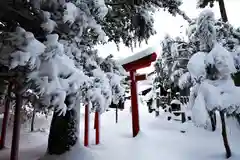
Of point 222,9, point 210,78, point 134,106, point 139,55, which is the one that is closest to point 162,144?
point 134,106

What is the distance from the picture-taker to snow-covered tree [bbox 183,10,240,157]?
4.96 metres

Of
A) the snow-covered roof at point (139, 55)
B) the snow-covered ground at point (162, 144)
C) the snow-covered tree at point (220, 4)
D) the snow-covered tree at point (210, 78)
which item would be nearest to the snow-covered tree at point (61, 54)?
the snow-covered ground at point (162, 144)

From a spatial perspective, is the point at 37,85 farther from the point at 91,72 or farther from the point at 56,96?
the point at 91,72

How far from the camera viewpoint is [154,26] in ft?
19.9

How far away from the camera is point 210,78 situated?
5.45 meters

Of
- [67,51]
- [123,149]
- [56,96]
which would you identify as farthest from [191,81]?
[56,96]

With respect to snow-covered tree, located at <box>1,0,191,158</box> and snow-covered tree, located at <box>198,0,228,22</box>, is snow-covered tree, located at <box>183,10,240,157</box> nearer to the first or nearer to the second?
snow-covered tree, located at <box>1,0,191,158</box>

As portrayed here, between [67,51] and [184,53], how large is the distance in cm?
435

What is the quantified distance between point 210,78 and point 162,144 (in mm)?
2013

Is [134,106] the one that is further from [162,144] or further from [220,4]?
[220,4]

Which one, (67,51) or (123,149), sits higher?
(67,51)

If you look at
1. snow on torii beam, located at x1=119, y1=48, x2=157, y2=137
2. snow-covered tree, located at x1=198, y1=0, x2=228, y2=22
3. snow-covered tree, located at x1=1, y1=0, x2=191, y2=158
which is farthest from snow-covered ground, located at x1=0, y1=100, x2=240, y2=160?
snow-covered tree, located at x1=198, y1=0, x2=228, y2=22

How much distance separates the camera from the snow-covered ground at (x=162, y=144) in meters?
5.23

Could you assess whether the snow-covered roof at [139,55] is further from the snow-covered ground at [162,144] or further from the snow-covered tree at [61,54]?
the snow-covered ground at [162,144]
